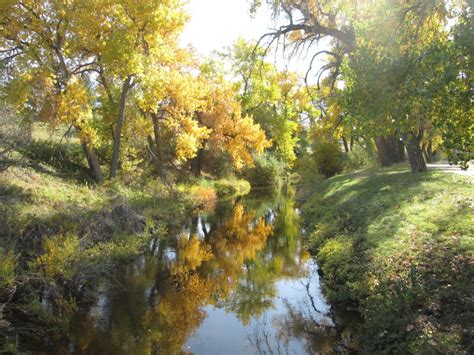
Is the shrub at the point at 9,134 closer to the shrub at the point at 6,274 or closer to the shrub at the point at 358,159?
the shrub at the point at 6,274

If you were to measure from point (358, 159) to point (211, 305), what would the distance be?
93.6 ft

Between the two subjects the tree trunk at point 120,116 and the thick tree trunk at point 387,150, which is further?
the thick tree trunk at point 387,150

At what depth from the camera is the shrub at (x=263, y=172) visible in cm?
4041

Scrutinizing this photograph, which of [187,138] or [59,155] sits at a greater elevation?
[187,138]

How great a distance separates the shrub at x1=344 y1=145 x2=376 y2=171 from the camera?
113 feet

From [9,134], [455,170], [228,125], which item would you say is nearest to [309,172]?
[228,125]

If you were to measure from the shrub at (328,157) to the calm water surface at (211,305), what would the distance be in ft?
56.6

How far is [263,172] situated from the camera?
40.8 m

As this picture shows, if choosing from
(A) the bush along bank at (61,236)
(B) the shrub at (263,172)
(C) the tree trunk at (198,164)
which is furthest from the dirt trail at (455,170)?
(B) the shrub at (263,172)

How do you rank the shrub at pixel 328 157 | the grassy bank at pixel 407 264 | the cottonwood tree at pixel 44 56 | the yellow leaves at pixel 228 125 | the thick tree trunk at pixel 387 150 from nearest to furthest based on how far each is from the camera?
the grassy bank at pixel 407 264, the cottonwood tree at pixel 44 56, the thick tree trunk at pixel 387 150, the yellow leaves at pixel 228 125, the shrub at pixel 328 157

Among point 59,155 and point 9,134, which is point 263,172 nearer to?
point 59,155

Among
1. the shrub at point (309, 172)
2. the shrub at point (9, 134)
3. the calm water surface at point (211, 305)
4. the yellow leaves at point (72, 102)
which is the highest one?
the yellow leaves at point (72, 102)

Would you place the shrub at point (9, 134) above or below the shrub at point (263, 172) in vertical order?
above

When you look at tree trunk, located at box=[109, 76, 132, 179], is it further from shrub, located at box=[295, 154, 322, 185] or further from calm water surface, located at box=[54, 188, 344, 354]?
shrub, located at box=[295, 154, 322, 185]
